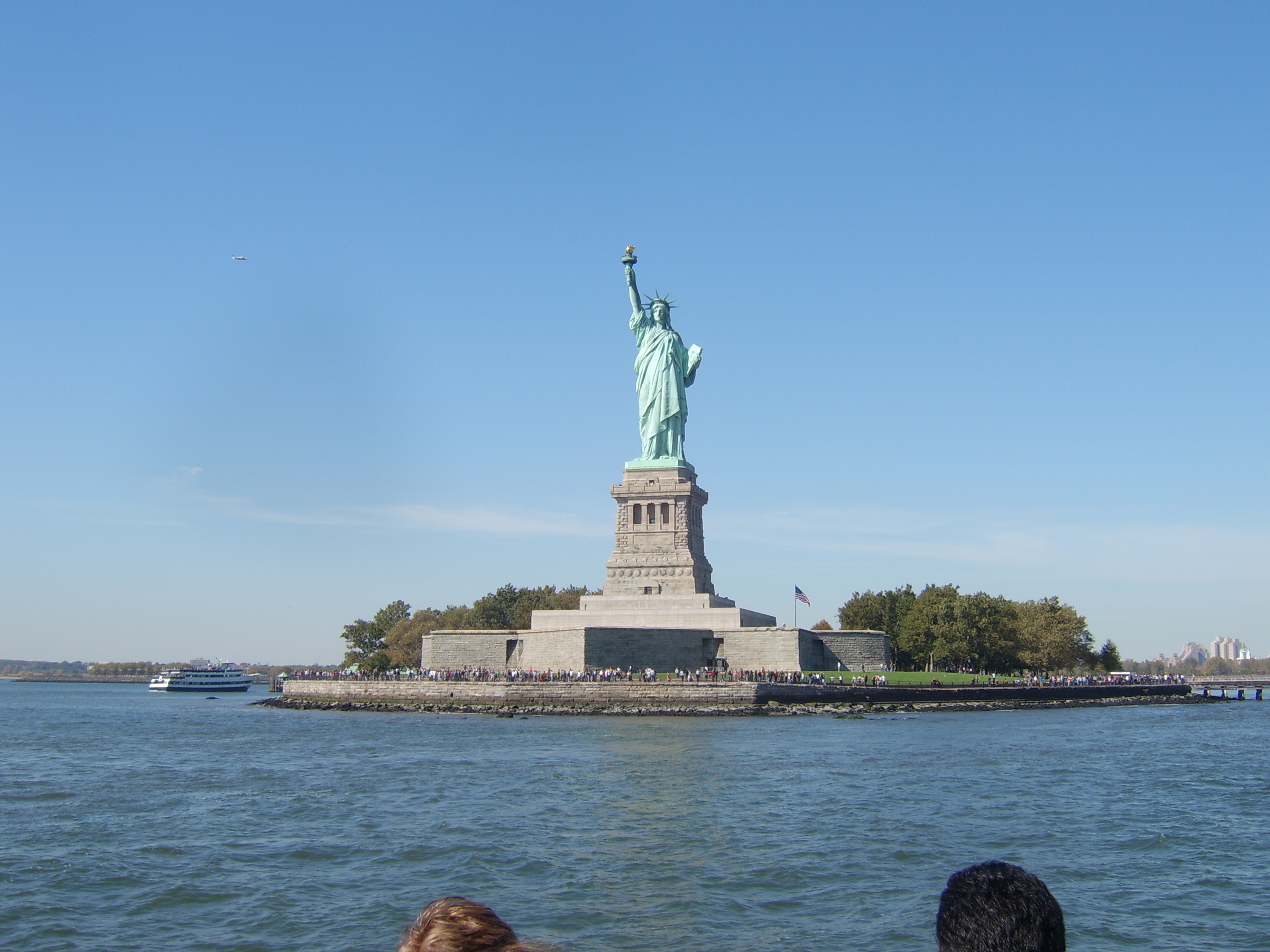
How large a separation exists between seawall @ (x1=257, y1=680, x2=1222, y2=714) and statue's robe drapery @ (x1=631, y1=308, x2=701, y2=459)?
1678cm

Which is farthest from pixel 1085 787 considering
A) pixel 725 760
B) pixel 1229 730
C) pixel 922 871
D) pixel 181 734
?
pixel 181 734

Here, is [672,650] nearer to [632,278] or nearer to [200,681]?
[632,278]

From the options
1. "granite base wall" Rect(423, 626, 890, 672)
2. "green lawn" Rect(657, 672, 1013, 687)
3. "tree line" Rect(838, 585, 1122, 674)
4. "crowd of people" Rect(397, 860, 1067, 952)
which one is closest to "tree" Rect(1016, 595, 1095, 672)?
"tree line" Rect(838, 585, 1122, 674)

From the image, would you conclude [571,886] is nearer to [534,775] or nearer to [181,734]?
[534,775]

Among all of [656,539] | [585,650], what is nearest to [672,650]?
[585,650]

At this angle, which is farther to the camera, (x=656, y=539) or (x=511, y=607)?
(x=511, y=607)

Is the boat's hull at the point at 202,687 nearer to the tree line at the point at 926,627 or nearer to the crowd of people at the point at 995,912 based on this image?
the tree line at the point at 926,627

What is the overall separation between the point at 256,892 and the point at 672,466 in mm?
49495

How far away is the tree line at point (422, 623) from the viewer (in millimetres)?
86938

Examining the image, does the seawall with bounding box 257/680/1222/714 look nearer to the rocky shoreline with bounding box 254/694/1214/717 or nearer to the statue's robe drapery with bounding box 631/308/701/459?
the rocky shoreline with bounding box 254/694/1214/717

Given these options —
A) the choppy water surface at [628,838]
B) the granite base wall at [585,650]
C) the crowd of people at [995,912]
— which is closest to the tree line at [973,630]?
the granite base wall at [585,650]

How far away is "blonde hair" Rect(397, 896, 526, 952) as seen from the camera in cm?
298

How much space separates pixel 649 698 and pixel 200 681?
224 feet

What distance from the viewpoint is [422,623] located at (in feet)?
295
